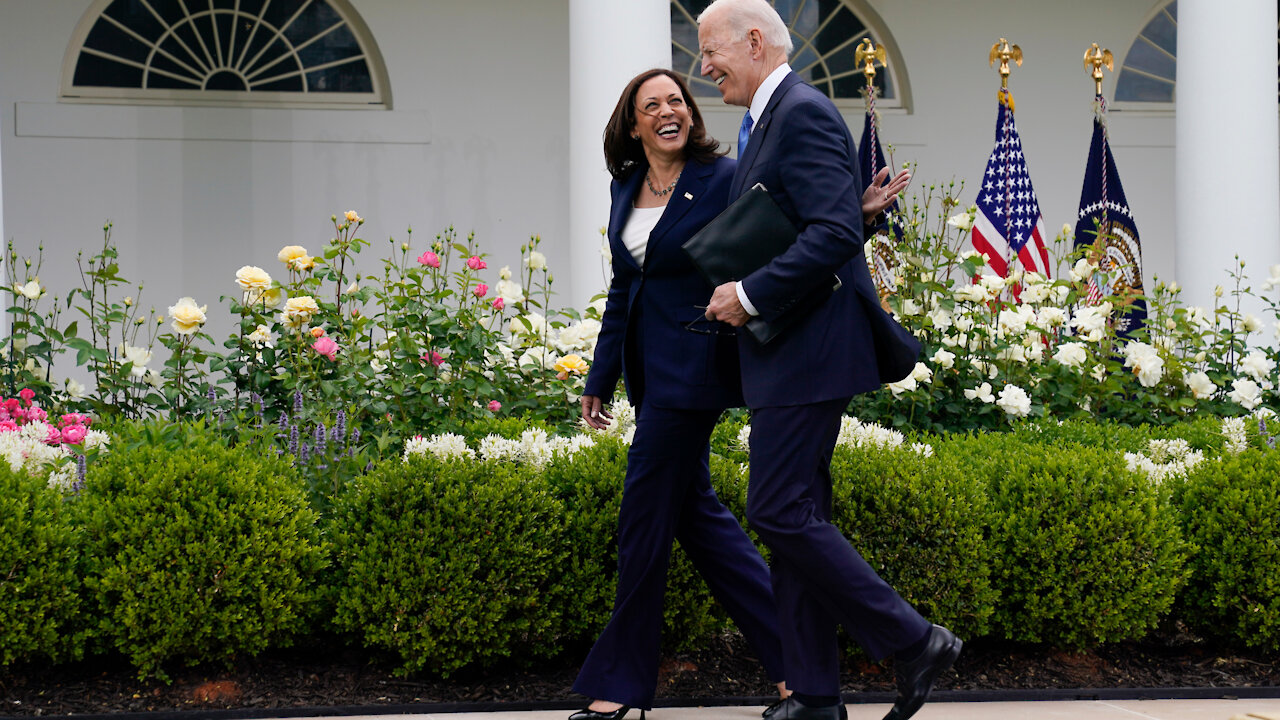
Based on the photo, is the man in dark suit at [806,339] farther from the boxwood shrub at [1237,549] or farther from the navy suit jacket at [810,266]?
the boxwood shrub at [1237,549]

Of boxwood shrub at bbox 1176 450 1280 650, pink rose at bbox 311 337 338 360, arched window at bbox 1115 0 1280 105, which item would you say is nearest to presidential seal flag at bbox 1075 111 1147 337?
arched window at bbox 1115 0 1280 105

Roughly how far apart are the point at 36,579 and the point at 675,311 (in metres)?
1.79

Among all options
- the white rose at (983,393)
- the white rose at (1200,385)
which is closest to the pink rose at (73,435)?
the white rose at (983,393)

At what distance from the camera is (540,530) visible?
3311 mm

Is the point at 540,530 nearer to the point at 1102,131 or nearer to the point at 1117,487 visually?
the point at 1117,487

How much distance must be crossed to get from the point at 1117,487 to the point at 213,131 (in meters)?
8.21

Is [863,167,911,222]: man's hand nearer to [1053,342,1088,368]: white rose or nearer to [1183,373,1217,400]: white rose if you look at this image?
[1053,342,1088,368]: white rose

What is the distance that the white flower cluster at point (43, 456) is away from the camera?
347cm

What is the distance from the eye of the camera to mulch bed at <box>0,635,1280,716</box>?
10.6ft

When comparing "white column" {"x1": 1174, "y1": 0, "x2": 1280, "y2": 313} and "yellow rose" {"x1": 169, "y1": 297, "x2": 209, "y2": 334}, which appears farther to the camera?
"white column" {"x1": 1174, "y1": 0, "x2": 1280, "y2": 313}


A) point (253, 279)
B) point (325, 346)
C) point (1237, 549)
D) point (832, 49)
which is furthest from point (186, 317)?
point (832, 49)

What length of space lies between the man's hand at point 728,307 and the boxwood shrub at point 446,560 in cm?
94

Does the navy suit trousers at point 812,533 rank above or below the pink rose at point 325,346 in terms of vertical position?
below

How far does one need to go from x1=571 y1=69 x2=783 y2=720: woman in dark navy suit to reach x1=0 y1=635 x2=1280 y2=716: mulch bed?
0.40 m
